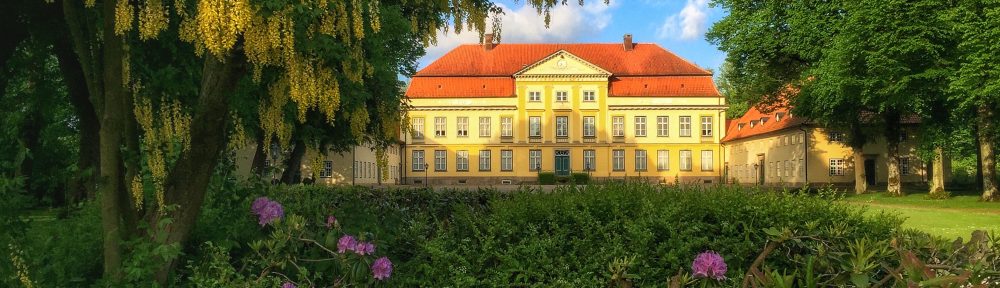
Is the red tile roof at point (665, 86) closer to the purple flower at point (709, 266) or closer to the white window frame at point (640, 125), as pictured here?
the white window frame at point (640, 125)

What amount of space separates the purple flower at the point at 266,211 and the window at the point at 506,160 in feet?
179

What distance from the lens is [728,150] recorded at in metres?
65.0

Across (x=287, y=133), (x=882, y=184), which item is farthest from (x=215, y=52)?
(x=882, y=184)

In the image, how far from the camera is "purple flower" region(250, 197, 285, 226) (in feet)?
14.4

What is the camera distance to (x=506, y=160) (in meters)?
59.2

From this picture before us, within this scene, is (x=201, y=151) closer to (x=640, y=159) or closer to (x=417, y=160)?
(x=417, y=160)

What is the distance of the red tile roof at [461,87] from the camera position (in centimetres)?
5788

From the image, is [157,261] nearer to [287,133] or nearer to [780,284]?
[287,133]

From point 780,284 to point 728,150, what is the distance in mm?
65789

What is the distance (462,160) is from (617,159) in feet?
39.4

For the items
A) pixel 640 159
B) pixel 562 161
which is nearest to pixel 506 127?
pixel 562 161

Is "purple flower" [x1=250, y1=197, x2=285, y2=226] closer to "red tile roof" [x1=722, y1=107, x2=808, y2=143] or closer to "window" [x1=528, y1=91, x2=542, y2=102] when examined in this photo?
"red tile roof" [x1=722, y1=107, x2=808, y2=143]

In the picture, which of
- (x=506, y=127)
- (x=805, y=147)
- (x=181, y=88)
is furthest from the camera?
(x=506, y=127)

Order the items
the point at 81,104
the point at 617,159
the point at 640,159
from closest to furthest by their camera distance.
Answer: the point at 81,104 < the point at 617,159 < the point at 640,159
